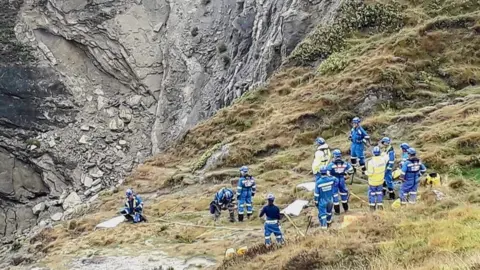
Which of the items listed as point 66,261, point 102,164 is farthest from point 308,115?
point 102,164

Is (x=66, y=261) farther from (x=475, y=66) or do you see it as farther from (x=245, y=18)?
(x=245, y=18)

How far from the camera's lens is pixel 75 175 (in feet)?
135

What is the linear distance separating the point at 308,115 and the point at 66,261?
12943 millimetres

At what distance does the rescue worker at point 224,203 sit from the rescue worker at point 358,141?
13.3 ft

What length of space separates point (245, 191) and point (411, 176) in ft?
15.8

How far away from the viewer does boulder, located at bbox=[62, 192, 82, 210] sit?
37700mm

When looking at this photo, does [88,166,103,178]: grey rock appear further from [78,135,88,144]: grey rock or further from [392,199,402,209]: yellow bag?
[392,199,402,209]: yellow bag

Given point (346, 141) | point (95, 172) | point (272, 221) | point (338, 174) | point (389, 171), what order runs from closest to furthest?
point (272, 221) < point (338, 174) < point (389, 171) < point (346, 141) < point (95, 172)

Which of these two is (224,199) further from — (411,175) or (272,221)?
(411,175)

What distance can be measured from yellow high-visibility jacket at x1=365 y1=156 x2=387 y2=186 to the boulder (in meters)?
25.9

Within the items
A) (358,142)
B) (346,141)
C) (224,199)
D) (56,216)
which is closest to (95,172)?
(56,216)

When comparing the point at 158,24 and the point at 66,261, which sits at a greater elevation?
the point at 158,24

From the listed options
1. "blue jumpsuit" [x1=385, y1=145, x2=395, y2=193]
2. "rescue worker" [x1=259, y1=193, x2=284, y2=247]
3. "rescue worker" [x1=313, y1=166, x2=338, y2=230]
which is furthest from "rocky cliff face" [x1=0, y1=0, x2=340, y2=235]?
"rescue worker" [x1=259, y1=193, x2=284, y2=247]

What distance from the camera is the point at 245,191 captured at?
17703 mm
